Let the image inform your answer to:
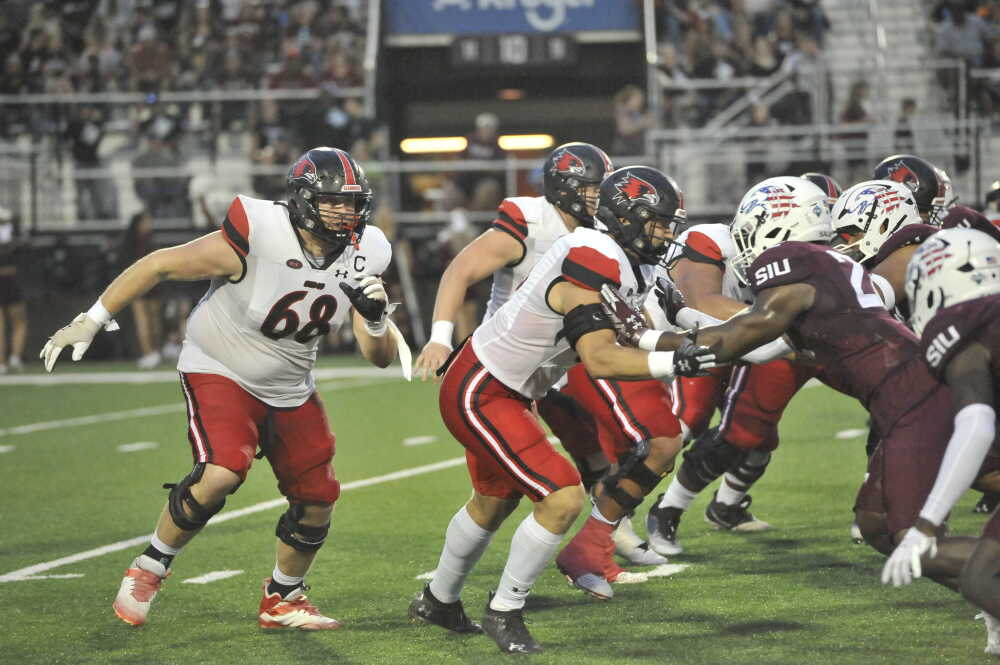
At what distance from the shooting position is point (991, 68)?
60.6 ft

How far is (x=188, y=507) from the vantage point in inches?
226

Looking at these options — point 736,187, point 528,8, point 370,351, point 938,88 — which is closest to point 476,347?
point 370,351

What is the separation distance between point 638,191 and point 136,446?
6582 mm

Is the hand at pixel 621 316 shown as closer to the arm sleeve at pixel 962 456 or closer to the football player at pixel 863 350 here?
the football player at pixel 863 350

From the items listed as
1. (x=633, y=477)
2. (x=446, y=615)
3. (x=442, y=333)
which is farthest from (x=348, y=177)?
(x=633, y=477)

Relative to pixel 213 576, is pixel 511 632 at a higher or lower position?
higher

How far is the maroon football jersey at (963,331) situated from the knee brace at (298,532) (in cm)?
249

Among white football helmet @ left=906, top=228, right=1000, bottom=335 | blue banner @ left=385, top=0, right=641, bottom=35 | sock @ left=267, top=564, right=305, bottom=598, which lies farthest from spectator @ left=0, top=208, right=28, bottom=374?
white football helmet @ left=906, top=228, right=1000, bottom=335

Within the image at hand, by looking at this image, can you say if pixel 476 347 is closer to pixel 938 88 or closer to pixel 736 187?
pixel 736 187

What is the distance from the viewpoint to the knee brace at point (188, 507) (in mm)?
5730

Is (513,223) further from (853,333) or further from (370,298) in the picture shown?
(853,333)

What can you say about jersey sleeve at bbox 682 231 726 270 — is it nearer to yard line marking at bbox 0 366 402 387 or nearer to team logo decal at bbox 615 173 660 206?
team logo decal at bbox 615 173 660 206

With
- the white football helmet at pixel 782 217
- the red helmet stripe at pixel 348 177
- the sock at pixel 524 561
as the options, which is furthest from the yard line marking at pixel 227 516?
the white football helmet at pixel 782 217

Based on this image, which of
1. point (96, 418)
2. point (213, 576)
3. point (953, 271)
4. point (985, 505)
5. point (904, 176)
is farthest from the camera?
point (96, 418)
